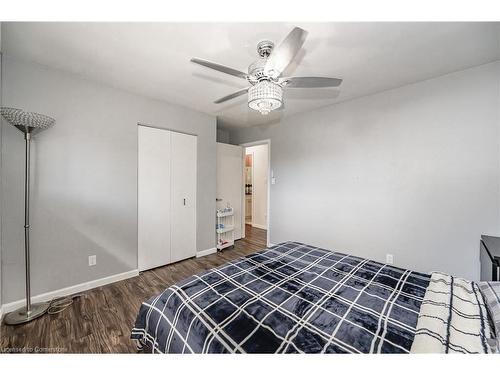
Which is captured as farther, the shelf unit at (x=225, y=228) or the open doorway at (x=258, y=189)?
the open doorway at (x=258, y=189)

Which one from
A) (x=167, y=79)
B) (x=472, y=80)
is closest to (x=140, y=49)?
(x=167, y=79)

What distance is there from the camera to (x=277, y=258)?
173cm

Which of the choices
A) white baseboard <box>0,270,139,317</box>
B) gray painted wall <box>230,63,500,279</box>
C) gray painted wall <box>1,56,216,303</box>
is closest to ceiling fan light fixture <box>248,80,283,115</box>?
gray painted wall <box>230,63,500,279</box>

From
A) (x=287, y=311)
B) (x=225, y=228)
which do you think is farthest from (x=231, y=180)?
(x=287, y=311)

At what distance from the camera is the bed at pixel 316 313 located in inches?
32.6

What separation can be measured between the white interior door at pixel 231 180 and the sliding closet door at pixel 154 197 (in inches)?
43.2

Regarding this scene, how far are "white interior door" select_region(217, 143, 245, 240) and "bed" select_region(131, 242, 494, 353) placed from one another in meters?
2.47

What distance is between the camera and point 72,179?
2.14 meters

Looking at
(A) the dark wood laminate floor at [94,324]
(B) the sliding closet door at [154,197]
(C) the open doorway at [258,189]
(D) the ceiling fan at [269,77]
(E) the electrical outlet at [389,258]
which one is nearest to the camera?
(D) the ceiling fan at [269,77]

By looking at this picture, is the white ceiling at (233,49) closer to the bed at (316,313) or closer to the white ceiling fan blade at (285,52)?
the white ceiling fan blade at (285,52)

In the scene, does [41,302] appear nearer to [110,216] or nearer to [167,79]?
[110,216]

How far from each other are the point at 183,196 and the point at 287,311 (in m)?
2.45

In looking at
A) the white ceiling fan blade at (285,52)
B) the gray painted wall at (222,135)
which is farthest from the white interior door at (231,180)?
the white ceiling fan blade at (285,52)

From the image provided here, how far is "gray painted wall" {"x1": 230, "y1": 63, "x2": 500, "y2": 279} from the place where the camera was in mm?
1931
